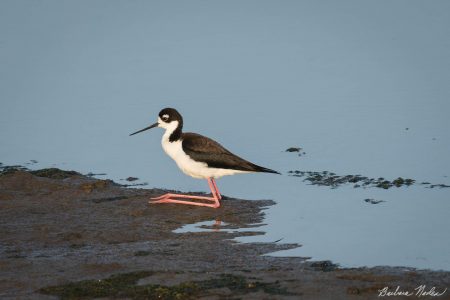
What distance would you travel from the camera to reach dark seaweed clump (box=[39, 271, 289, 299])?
6207 millimetres

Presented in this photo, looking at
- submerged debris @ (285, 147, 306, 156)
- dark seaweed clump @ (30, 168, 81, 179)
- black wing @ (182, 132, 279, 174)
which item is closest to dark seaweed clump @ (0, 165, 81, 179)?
dark seaweed clump @ (30, 168, 81, 179)

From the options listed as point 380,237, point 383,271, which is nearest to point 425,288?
point 383,271

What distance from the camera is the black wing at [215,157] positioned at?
9.41m

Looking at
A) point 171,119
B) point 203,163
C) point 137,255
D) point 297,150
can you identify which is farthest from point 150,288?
point 297,150

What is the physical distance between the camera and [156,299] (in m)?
6.14

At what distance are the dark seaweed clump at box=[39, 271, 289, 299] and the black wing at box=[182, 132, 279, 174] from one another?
113 inches

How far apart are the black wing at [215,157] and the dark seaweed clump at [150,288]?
2.88 meters

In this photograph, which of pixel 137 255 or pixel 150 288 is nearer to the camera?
pixel 150 288

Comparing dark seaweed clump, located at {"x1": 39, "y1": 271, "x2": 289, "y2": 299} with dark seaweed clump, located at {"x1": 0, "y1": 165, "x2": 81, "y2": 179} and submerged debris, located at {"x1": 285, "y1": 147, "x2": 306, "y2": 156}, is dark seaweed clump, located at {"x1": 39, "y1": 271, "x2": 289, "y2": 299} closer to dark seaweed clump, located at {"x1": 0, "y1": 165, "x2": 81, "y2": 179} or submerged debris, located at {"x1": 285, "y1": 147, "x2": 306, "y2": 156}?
dark seaweed clump, located at {"x1": 0, "y1": 165, "x2": 81, "y2": 179}

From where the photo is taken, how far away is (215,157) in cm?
946

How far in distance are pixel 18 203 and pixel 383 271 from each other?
4.02 m

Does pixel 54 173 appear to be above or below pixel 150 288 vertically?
above

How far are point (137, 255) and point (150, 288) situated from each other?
109 centimetres

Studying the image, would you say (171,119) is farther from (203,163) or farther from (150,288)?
(150,288)
